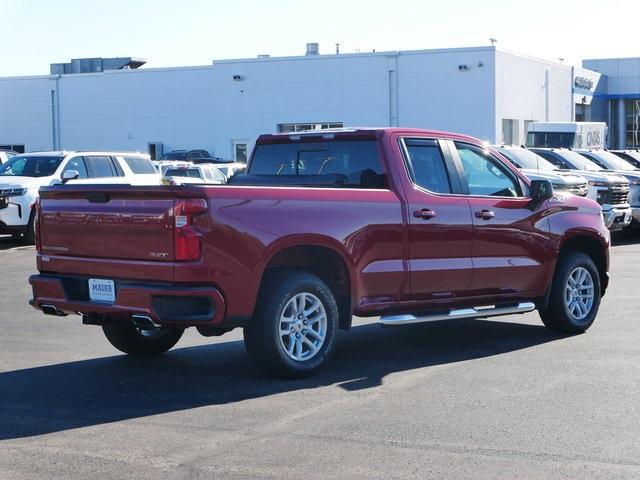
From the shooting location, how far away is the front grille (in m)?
23.2

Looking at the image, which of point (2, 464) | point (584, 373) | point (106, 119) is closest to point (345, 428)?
point (2, 464)

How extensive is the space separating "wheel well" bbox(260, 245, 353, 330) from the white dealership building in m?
40.1

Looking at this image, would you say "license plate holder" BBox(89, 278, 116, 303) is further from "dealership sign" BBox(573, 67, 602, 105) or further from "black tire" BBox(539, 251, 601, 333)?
"dealership sign" BBox(573, 67, 602, 105)

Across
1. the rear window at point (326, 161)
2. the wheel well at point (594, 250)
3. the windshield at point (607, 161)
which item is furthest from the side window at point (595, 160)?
the rear window at point (326, 161)

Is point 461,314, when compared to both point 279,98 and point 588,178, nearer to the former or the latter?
point 588,178

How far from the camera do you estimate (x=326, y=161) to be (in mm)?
9945

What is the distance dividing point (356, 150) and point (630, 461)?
14.1 feet

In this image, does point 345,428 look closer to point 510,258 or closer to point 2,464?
point 2,464

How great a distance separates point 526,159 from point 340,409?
17584 millimetres

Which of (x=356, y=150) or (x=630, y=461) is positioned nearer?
(x=630, y=461)

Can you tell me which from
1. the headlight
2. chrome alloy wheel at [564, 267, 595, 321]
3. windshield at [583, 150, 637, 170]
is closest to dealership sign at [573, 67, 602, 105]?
windshield at [583, 150, 637, 170]

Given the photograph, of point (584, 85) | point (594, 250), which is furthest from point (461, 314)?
point (584, 85)

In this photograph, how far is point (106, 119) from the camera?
5844 centimetres

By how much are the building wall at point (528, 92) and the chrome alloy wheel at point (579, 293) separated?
37.9m
